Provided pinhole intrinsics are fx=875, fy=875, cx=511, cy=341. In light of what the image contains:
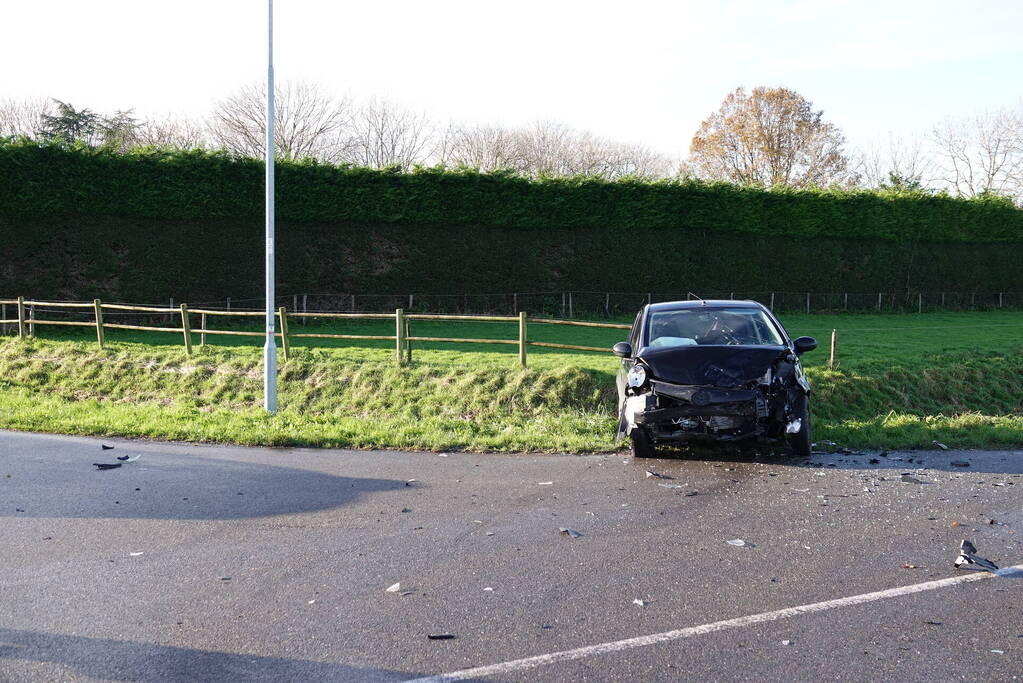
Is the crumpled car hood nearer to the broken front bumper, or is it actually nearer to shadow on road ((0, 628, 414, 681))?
the broken front bumper

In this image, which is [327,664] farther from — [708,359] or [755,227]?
[755,227]

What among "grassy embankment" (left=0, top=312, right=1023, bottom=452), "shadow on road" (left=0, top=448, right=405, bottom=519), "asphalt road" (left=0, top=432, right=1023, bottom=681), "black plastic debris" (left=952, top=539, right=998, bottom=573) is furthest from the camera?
"grassy embankment" (left=0, top=312, right=1023, bottom=452)

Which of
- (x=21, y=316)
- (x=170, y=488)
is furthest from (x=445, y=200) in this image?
(x=170, y=488)

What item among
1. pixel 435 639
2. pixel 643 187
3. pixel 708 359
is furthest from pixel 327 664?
pixel 643 187

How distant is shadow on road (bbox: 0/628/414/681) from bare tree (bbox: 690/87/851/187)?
2232 inches

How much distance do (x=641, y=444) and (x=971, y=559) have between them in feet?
14.0

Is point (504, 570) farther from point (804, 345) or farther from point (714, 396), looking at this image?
point (804, 345)

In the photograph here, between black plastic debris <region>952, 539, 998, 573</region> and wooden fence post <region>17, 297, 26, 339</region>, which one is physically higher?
wooden fence post <region>17, 297, 26, 339</region>

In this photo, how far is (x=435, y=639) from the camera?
14.8 feet

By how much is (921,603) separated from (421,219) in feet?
84.2

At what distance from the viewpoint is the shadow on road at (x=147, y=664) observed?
4047 millimetres

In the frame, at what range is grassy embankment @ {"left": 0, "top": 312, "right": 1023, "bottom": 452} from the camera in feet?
37.4

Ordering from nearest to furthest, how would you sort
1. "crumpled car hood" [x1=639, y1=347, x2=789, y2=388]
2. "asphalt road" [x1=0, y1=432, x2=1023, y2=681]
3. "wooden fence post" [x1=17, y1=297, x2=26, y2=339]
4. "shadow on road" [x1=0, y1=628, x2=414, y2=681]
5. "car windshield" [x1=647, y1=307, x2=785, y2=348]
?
1. "shadow on road" [x1=0, y1=628, x2=414, y2=681]
2. "asphalt road" [x1=0, y1=432, x2=1023, y2=681]
3. "crumpled car hood" [x1=639, y1=347, x2=789, y2=388]
4. "car windshield" [x1=647, y1=307, x2=785, y2=348]
5. "wooden fence post" [x1=17, y1=297, x2=26, y2=339]

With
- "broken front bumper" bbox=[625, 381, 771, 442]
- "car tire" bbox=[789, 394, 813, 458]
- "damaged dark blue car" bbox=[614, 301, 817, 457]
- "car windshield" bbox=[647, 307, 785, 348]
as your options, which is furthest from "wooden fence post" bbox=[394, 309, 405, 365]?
"car tire" bbox=[789, 394, 813, 458]
